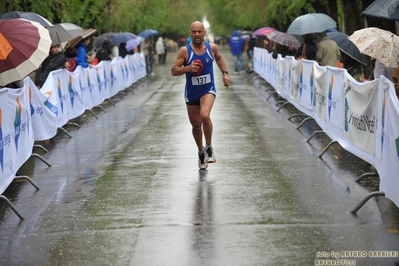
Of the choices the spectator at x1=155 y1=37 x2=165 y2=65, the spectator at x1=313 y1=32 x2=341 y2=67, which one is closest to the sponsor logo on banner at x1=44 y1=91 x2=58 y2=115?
the spectator at x1=313 y1=32 x2=341 y2=67

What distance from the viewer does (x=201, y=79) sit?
35.3 feet

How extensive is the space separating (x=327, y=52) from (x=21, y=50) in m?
7.62

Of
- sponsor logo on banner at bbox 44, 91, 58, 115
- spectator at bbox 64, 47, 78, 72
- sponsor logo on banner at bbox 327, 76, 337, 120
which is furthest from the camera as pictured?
spectator at bbox 64, 47, 78, 72

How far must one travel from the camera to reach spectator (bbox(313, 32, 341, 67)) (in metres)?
17.2

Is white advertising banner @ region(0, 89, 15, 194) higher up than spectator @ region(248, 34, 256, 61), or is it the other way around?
white advertising banner @ region(0, 89, 15, 194)

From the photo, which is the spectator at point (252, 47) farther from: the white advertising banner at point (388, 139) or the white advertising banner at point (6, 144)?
the white advertising banner at point (388, 139)

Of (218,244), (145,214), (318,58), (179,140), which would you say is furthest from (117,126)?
(218,244)

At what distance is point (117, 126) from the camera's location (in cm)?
1708

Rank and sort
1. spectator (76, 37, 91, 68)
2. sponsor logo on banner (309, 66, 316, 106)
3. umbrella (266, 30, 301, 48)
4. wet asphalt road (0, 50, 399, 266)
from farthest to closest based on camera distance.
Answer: umbrella (266, 30, 301, 48), spectator (76, 37, 91, 68), sponsor logo on banner (309, 66, 316, 106), wet asphalt road (0, 50, 399, 266)

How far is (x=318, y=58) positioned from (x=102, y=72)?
7.94m

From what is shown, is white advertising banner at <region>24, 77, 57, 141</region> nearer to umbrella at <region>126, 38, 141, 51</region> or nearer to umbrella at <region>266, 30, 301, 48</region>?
umbrella at <region>266, 30, 301, 48</region>

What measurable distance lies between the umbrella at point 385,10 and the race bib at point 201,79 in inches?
92.8

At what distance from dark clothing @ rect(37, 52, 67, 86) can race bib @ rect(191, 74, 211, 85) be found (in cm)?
702

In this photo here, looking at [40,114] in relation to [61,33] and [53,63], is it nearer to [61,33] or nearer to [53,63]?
[53,63]
